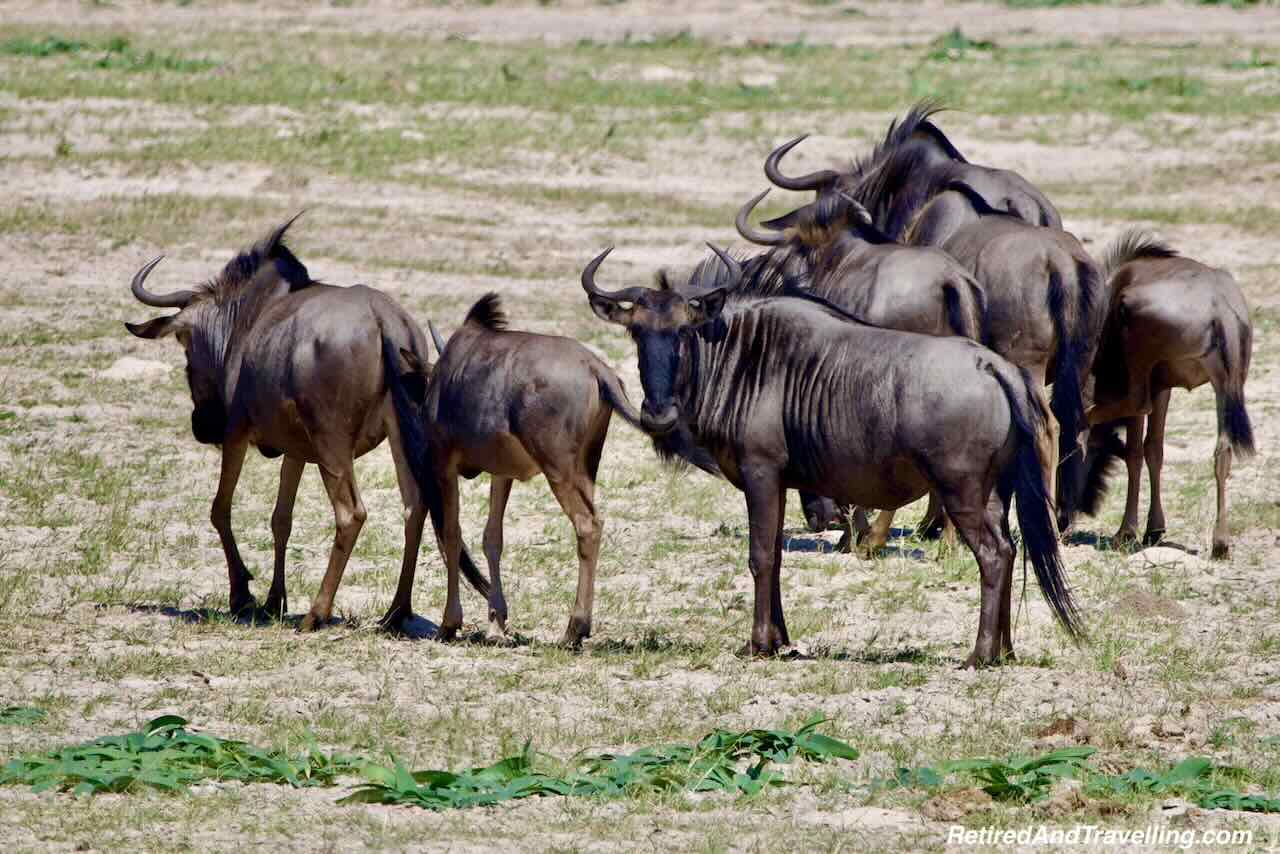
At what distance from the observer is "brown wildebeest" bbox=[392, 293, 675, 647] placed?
9562 millimetres

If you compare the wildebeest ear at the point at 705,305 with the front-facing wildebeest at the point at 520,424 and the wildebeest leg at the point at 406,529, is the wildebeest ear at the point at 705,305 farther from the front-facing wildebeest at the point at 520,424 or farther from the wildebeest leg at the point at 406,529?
the wildebeest leg at the point at 406,529

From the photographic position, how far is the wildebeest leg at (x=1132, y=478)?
41.5 ft

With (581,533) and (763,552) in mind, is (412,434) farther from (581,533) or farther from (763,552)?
(763,552)

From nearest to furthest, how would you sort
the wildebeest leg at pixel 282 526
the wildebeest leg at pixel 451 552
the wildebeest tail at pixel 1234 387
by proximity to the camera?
the wildebeest leg at pixel 451 552 → the wildebeest leg at pixel 282 526 → the wildebeest tail at pixel 1234 387

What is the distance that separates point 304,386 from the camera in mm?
10125

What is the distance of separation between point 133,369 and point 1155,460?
8.23m

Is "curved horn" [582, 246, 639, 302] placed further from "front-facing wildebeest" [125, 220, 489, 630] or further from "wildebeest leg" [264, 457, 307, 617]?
"wildebeest leg" [264, 457, 307, 617]

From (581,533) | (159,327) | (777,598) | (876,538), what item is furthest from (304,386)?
(876,538)

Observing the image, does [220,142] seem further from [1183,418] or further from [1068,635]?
[1068,635]

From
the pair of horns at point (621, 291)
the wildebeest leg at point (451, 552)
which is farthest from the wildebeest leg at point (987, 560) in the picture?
the wildebeest leg at point (451, 552)

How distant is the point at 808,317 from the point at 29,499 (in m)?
5.55

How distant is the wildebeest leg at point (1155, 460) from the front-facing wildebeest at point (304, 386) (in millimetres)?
4725

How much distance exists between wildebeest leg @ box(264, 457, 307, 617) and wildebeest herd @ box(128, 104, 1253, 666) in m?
0.02

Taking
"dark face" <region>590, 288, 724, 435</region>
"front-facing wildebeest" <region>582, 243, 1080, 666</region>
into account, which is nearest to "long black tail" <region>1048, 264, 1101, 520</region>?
"front-facing wildebeest" <region>582, 243, 1080, 666</region>
